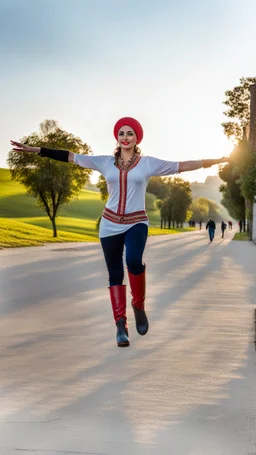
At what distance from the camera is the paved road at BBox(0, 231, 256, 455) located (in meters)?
4.45

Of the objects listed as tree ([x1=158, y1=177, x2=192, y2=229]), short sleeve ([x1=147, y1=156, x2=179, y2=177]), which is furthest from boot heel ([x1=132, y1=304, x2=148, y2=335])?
tree ([x1=158, y1=177, x2=192, y2=229])

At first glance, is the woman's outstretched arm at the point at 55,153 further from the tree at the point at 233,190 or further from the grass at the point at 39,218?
the tree at the point at 233,190

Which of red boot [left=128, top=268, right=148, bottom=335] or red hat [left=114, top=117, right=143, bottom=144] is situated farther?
red boot [left=128, top=268, right=148, bottom=335]

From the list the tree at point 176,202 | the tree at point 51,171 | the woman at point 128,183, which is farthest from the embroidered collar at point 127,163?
the tree at point 176,202

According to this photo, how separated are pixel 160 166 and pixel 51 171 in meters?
48.5

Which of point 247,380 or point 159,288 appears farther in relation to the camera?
point 159,288

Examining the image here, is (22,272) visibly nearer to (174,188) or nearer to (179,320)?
(179,320)

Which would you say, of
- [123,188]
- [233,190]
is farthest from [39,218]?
[123,188]

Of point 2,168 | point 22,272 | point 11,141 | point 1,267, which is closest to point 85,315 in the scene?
point 11,141

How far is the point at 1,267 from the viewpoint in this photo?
21625mm

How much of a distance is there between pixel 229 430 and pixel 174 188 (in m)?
120

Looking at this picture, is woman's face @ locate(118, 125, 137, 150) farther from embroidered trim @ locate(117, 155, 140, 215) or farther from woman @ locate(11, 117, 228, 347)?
embroidered trim @ locate(117, 155, 140, 215)

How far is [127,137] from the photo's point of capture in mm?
6137

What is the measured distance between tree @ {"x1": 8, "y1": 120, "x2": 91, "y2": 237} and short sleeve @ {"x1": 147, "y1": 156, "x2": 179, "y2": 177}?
46.8m
